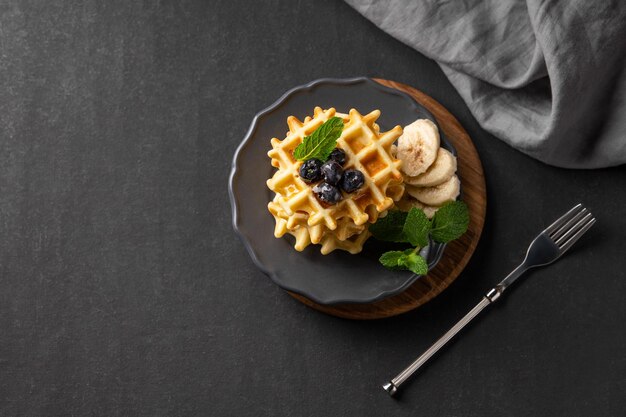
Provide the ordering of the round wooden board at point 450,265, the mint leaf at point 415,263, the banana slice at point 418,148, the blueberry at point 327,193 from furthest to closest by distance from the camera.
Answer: the round wooden board at point 450,265 < the banana slice at point 418,148 < the mint leaf at point 415,263 < the blueberry at point 327,193

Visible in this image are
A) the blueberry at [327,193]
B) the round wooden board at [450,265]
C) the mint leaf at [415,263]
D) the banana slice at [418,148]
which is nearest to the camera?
the blueberry at [327,193]

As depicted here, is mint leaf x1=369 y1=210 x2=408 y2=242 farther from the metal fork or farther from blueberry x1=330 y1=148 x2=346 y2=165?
the metal fork

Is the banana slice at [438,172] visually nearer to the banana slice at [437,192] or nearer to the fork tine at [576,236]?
the banana slice at [437,192]

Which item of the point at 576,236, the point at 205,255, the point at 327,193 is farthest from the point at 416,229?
the point at 205,255

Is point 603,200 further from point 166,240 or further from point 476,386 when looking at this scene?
point 166,240

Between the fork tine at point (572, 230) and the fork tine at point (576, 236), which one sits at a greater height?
the fork tine at point (572, 230)

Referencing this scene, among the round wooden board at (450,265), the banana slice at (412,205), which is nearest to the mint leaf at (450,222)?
the banana slice at (412,205)

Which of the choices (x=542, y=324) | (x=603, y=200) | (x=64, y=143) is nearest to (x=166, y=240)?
(x=64, y=143)
